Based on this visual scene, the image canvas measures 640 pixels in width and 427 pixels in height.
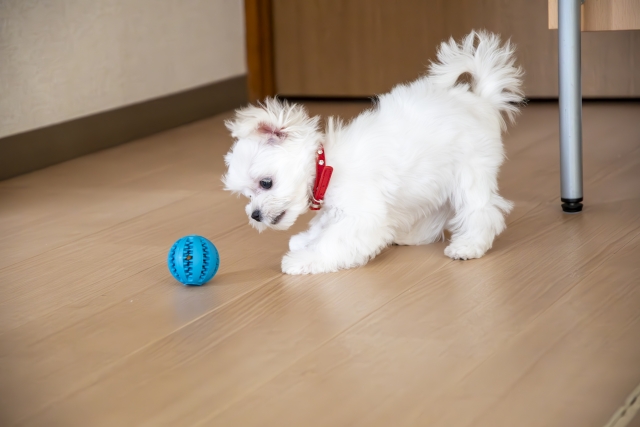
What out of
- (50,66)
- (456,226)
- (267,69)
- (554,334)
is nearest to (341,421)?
(554,334)

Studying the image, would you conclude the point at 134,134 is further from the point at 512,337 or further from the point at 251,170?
the point at 512,337

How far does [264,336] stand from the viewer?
5.41 ft

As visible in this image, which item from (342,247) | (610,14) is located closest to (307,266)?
(342,247)

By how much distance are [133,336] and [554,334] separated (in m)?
0.85

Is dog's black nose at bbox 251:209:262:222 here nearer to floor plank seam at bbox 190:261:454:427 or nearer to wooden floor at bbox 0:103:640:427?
wooden floor at bbox 0:103:640:427

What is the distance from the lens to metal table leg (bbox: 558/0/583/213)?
2262mm

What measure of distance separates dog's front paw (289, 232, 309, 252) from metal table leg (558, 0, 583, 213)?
786mm

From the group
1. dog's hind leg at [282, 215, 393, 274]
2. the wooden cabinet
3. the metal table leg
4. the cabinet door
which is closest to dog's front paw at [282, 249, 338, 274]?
dog's hind leg at [282, 215, 393, 274]

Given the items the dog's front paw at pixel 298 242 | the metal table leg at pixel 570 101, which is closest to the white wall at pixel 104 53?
the dog's front paw at pixel 298 242

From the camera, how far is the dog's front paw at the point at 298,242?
2.18 metres

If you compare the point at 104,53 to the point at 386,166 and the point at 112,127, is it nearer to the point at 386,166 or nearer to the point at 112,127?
the point at 112,127

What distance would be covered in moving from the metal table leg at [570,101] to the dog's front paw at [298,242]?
0.79m

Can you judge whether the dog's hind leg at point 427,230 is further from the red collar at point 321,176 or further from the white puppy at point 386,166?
the red collar at point 321,176

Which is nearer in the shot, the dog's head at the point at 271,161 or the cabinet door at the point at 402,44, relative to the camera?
the dog's head at the point at 271,161
